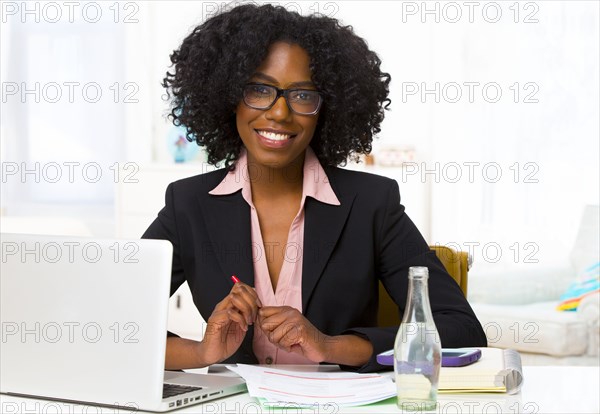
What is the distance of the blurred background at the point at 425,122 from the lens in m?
5.61

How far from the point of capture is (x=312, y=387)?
182 cm

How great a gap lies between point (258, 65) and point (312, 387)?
0.87m

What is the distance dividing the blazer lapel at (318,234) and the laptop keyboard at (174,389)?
0.53m

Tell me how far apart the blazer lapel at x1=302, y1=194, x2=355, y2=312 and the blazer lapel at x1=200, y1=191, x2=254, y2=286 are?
0.45ft

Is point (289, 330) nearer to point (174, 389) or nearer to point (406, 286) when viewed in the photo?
point (174, 389)

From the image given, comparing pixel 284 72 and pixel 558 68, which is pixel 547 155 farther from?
pixel 284 72

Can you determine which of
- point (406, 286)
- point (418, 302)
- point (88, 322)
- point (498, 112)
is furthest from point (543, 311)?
point (88, 322)

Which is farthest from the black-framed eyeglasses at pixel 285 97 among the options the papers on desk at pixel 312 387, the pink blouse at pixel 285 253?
the papers on desk at pixel 312 387

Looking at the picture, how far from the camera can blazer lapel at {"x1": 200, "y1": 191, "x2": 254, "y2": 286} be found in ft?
7.56

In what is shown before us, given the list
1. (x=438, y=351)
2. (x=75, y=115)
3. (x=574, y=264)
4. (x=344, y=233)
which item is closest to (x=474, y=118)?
(x=574, y=264)

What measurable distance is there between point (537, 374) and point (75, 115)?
5159 millimetres

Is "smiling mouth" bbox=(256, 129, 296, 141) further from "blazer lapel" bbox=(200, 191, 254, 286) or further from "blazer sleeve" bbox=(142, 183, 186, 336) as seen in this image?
"blazer sleeve" bbox=(142, 183, 186, 336)

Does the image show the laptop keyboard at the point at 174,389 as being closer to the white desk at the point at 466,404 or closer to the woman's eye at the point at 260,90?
the white desk at the point at 466,404

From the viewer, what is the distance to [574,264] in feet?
17.8
